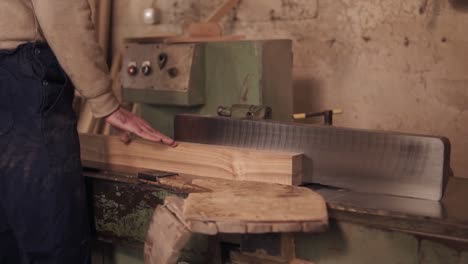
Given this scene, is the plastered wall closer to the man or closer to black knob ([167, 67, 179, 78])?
black knob ([167, 67, 179, 78])

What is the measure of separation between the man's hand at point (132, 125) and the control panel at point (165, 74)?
33cm

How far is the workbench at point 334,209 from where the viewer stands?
41.6 inches

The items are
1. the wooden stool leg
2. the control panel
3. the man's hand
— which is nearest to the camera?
the wooden stool leg

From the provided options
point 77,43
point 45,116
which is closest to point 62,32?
point 77,43

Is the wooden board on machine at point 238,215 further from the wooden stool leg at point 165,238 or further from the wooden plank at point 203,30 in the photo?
the wooden plank at point 203,30

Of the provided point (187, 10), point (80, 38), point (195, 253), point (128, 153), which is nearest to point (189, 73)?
point (128, 153)

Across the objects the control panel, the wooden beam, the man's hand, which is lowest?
the man's hand

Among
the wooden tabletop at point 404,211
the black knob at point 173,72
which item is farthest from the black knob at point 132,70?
the wooden tabletop at point 404,211

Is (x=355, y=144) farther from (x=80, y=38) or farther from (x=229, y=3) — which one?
(x=229, y=3)

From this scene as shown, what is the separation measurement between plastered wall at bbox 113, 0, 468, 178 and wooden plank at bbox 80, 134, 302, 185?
34.9 inches

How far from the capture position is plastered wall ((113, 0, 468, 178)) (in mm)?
1935

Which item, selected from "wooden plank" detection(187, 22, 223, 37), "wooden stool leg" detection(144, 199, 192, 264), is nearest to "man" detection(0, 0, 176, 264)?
"wooden stool leg" detection(144, 199, 192, 264)

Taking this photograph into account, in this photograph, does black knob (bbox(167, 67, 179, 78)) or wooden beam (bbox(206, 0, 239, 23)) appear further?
wooden beam (bbox(206, 0, 239, 23))

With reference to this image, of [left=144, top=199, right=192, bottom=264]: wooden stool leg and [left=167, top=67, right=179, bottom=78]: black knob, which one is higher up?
[left=167, top=67, right=179, bottom=78]: black knob
